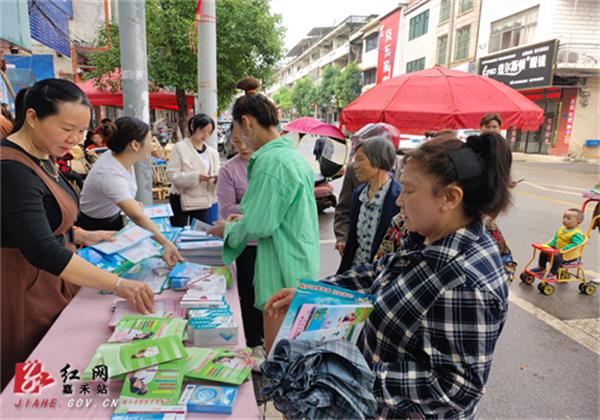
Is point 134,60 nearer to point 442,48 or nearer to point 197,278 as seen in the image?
point 197,278

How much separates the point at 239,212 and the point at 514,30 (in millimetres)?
20404

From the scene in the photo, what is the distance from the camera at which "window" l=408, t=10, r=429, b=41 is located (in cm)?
2527

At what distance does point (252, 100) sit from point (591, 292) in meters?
4.19

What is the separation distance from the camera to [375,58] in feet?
108

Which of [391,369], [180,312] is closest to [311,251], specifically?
[180,312]

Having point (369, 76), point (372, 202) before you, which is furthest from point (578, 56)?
point (369, 76)

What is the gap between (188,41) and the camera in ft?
30.8

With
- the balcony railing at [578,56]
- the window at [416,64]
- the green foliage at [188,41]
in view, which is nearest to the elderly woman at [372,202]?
the green foliage at [188,41]

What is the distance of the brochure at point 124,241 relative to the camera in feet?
6.23

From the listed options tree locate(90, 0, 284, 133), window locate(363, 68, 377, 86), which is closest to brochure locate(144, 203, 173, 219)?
tree locate(90, 0, 284, 133)

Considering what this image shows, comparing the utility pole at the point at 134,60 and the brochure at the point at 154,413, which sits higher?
the utility pole at the point at 134,60

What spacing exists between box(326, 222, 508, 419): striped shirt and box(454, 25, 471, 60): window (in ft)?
79.2

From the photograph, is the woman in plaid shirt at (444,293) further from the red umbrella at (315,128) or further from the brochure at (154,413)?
the red umbrella at (315,128)

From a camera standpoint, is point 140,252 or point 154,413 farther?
point 140,252
